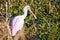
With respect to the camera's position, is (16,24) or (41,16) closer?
(16,24)

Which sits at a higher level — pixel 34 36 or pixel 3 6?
pixel 3 6

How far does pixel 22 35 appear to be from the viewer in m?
2.30

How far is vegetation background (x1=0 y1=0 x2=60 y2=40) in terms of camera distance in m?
2.32

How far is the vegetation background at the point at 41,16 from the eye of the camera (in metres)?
2.32

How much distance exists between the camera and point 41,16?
7.98 ft

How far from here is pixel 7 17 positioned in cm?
237

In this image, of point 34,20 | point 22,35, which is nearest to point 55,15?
point 34,20

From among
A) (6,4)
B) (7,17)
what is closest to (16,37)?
(7,17)

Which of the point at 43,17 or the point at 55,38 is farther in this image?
A: the point at 43,17

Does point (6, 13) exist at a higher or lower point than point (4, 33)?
higher

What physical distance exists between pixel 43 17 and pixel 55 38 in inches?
11.1

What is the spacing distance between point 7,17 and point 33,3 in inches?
12.8

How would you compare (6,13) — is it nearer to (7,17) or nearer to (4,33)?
(7,17)

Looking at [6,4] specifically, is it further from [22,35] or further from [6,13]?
[22,35]
